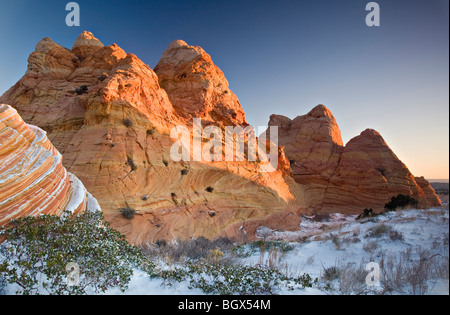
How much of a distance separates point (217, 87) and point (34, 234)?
22415 mm

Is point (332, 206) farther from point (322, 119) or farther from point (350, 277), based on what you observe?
point (350, 277)

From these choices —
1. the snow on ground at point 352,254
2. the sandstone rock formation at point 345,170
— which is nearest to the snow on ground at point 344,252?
the snow on ground at point 352,254

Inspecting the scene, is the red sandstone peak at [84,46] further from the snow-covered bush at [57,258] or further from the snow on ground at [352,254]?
the snow on ground at [352,254]

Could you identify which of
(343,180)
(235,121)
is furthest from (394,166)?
(235,121)

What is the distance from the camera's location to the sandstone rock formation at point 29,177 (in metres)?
5.00

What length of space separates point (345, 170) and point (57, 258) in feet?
99.5

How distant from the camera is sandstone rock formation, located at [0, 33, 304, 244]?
13.5 metres

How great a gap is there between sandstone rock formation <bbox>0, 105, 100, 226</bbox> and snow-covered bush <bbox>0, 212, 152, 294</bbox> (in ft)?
2.09

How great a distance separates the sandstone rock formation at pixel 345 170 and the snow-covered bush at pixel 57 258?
25963 millimetres

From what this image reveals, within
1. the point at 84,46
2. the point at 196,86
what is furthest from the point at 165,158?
the point at 84,46

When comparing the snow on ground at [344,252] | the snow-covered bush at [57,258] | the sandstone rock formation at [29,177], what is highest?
the sandstone rock formation at [29,177]

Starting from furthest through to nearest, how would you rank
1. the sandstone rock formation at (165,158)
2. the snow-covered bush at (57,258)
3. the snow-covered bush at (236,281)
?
1. the sandstone rock formation at (165,158)
2. the snow-covered bush at (236,281)
3. the snow-covered bush at (57,258)
